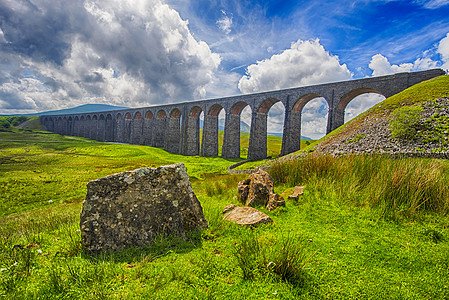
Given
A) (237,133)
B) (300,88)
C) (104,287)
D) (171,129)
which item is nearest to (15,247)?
(104,287)

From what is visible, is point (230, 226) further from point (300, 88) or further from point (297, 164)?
point (300, 88)

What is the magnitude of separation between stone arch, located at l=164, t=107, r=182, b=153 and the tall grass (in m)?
49.9

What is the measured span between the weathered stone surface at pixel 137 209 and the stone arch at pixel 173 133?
51099 mm

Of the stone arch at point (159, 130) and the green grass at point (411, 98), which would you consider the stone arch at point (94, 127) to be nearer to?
the stone arch at point (159, 130)

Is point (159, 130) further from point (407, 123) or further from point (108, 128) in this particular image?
point (407, 123)

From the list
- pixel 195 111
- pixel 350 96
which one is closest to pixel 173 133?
pixel 195 111

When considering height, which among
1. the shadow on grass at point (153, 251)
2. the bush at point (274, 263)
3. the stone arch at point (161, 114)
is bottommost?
the shadow on grass at point (153, 251)

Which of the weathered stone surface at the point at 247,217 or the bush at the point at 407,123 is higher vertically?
the bush at the point at 407,123

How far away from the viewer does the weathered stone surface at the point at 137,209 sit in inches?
142

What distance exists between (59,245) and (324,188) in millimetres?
6821

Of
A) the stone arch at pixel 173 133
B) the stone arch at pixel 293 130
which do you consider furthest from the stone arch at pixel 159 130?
the stone arch at pixel 293 130

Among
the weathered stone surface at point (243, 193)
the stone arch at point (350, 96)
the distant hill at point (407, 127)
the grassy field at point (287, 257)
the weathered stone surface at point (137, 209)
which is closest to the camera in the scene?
the grassy field at point (287, 257)

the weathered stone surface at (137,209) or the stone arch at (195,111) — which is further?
the stone arch at (195,111)

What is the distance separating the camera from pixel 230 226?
4336 mm
